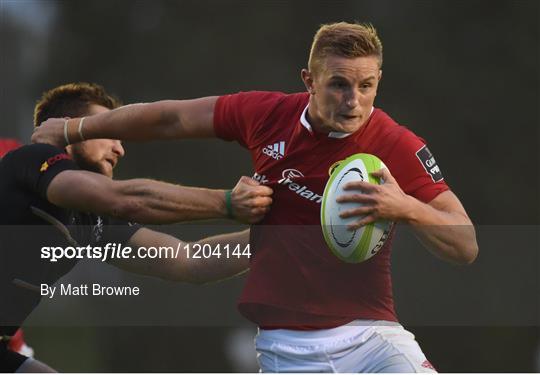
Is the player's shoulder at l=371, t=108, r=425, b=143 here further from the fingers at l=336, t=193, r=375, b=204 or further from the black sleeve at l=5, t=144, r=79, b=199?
the black sleeve at l=5, t=144, r=79, b=199

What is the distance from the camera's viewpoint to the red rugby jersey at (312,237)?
624 cm

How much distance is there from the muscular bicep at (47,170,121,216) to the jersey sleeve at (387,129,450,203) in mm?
1511

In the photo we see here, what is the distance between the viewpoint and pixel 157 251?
759 cm

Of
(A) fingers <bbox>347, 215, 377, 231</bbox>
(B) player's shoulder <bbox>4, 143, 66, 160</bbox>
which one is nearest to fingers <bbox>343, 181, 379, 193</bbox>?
(A) fingers <bbox>347, 215, 377, 231</bbox>

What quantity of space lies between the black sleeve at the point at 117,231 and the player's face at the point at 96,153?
0.35 meters

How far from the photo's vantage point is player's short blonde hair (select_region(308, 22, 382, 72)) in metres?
6.30

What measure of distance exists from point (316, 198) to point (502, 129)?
11.6 meters

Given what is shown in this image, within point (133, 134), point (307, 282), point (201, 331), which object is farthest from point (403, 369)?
point (201, 331)

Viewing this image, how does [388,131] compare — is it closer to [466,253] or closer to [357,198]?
[357,198]

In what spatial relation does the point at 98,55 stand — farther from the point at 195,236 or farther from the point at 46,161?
the point at 46,161

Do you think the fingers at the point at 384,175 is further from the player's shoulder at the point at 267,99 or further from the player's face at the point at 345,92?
the player's shoulder at the point at 267,99

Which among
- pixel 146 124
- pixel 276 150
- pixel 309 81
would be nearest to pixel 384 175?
pixel 276 150

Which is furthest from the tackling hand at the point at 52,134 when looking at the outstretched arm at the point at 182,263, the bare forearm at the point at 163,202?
the outstretched arm at the point at 182,263

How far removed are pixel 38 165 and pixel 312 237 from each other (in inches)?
62.5
